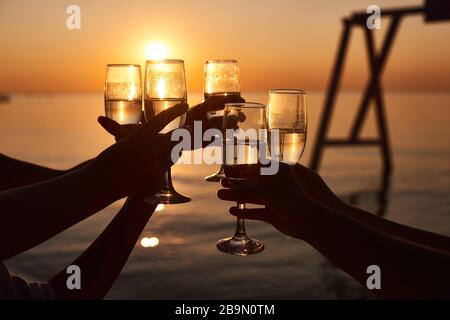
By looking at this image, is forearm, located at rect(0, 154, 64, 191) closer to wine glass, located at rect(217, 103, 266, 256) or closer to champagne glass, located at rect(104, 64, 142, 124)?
champagne glass, located at rect(104, 64, 142, 124)

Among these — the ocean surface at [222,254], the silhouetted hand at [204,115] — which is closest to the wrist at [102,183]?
the silhouetted hand at [204,115]

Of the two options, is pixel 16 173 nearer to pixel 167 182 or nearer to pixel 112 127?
pixel 112 127

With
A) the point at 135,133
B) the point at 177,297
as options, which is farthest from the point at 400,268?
the point at 177,297

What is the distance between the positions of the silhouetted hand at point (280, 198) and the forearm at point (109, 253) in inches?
16.0

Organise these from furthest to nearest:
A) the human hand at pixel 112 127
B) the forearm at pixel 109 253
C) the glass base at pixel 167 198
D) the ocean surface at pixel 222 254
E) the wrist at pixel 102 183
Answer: the ocean surface at pixel 222 254 < the glass base at pixel 167 198 < the human hand at pixel 112 127 < the forearm at pixel 109 253 < the wrist at pixel 102 183

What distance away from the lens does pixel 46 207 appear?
1.35 metres

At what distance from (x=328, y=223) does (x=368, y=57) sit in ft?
30.1

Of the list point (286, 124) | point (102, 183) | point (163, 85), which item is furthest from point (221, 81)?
point (102, 183)

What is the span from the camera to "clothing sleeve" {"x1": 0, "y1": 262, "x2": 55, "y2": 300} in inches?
58.9

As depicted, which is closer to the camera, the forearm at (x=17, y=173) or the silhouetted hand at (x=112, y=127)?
the silhouetted hand at (x=112, y=127)

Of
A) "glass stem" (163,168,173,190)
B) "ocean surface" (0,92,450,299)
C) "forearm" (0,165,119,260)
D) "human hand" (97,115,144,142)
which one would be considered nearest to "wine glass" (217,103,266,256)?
"human hand" (97,115,144,142)

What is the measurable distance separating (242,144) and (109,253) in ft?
2.14

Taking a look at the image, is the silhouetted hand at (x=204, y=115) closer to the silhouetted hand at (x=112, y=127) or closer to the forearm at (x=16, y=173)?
the silhouetted hand at (x=112, y=127)

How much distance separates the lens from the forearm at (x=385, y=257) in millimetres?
1273
